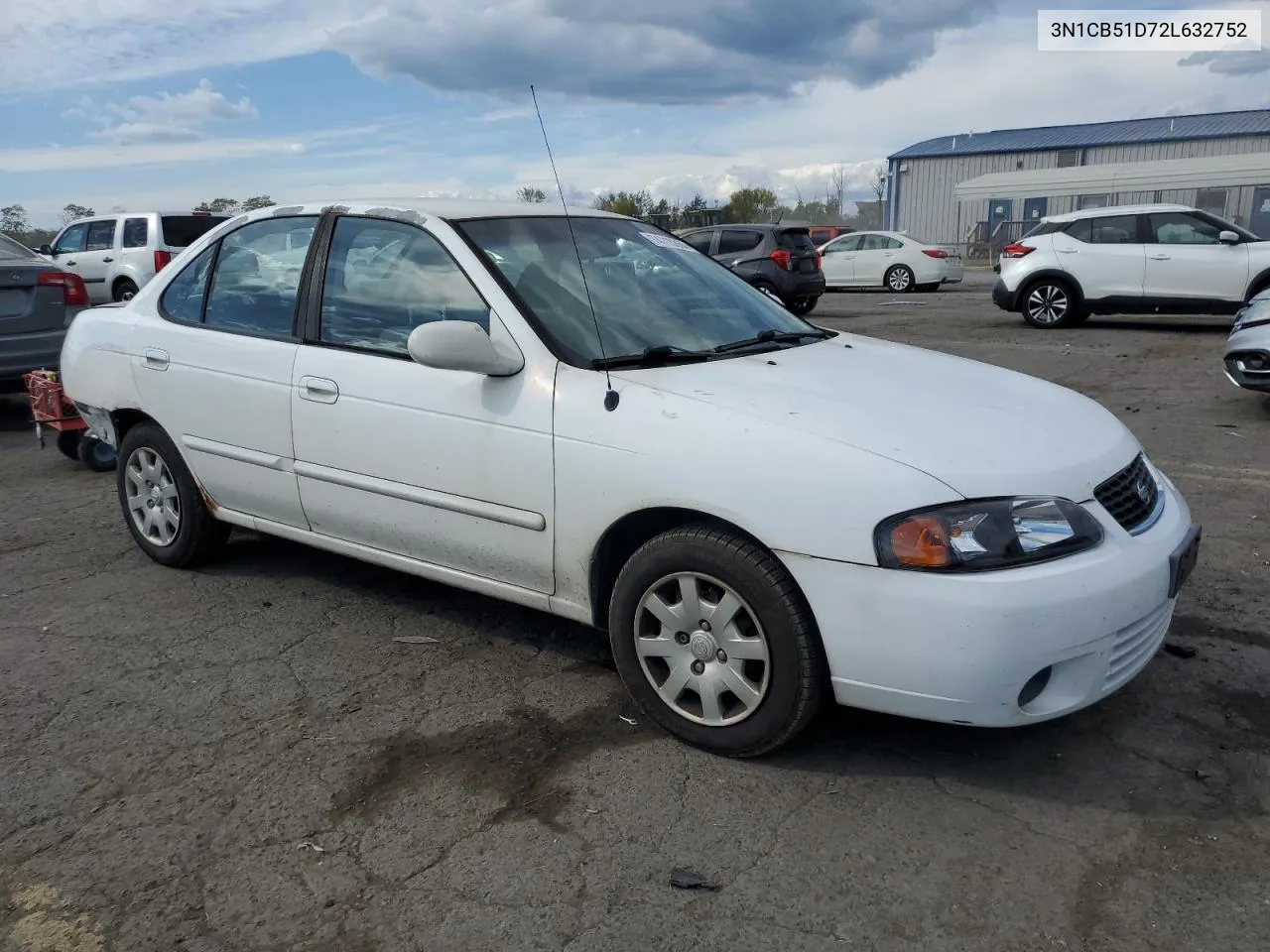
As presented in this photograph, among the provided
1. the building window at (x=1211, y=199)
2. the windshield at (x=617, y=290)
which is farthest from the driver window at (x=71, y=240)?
the building window at (x=1211, y=199)

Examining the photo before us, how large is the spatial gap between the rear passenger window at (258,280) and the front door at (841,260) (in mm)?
20385

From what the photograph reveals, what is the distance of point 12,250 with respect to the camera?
9070mm

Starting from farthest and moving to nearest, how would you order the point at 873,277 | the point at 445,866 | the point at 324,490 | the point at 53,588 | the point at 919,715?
the point at 873,277
the point at 53,588
the point at 324,490
the point at 919,715
the point at 445,866

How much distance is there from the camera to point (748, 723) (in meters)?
3.02

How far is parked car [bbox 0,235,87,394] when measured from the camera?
840cm

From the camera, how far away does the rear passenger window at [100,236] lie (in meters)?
16.3

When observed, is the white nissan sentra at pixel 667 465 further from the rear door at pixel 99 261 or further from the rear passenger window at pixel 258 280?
the rear door at pixel 99 261

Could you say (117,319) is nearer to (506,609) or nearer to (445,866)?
(506,609)

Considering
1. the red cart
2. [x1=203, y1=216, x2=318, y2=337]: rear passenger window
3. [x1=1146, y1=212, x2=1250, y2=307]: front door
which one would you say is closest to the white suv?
[x1=1146, y1=212, x2=1250, y2=307]: front door

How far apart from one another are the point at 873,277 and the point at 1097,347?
38.8 feet

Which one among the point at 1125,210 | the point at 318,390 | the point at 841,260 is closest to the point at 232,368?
the point at 318,390

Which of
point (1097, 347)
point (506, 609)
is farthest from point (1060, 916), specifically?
point (1097, 347)

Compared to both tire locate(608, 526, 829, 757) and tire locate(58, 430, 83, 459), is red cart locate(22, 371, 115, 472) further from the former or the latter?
tire locate(608, 526, 829, 757)

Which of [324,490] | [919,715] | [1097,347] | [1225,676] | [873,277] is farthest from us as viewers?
[873,277]
